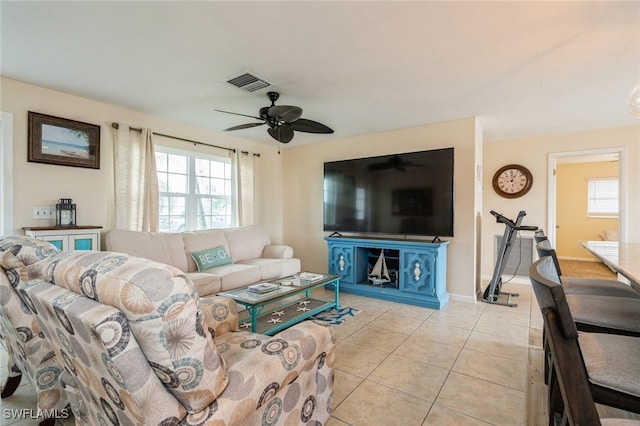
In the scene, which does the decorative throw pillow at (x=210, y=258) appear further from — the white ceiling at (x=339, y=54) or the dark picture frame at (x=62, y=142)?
the white ceiling at (x=339, y=54)

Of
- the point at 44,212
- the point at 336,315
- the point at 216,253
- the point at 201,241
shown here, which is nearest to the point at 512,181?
the point at 336,315

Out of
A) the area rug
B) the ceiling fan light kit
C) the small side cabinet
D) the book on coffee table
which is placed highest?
the ceiling fan light kit

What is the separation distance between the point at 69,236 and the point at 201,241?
1.35m

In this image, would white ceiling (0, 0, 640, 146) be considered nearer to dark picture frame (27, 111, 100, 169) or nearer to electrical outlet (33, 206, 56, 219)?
dark picture frame (27, 111, 100, 169)

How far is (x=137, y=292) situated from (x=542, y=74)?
3.28m

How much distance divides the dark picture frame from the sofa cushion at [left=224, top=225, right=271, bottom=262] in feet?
5.92

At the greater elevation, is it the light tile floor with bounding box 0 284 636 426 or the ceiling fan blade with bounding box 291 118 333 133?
the ceiling fan blade with bounding box 291 118 333 133

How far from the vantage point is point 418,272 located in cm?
370

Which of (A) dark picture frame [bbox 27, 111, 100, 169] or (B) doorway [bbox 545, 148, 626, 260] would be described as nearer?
(A) dark picture frame [bbox 27, 111, 100, 169]

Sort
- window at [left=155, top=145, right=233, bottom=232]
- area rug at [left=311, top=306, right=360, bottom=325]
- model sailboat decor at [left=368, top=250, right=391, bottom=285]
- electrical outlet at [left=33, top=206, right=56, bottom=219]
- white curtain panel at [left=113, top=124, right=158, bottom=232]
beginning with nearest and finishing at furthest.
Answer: electrical outlet at [left=33, top=206, right=56, bottom=219], area rug at [left=311, top=306, right=360, bottom=325], white curtain panel at [left=113, top=124, right=158, bottom=232], window at [left=155, top=145, right=233, bottom=232], model sailboat decor at [left=368, top=250, right=391, bottom=285]

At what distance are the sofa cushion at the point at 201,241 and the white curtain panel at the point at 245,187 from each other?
0.64m

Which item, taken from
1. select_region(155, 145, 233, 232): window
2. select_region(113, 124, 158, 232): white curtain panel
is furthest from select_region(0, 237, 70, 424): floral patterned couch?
select_region(155, 145, 233, 232): window

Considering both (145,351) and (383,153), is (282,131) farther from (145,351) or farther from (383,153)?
(145,351)

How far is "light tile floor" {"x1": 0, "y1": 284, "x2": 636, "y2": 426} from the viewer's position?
172 cm
